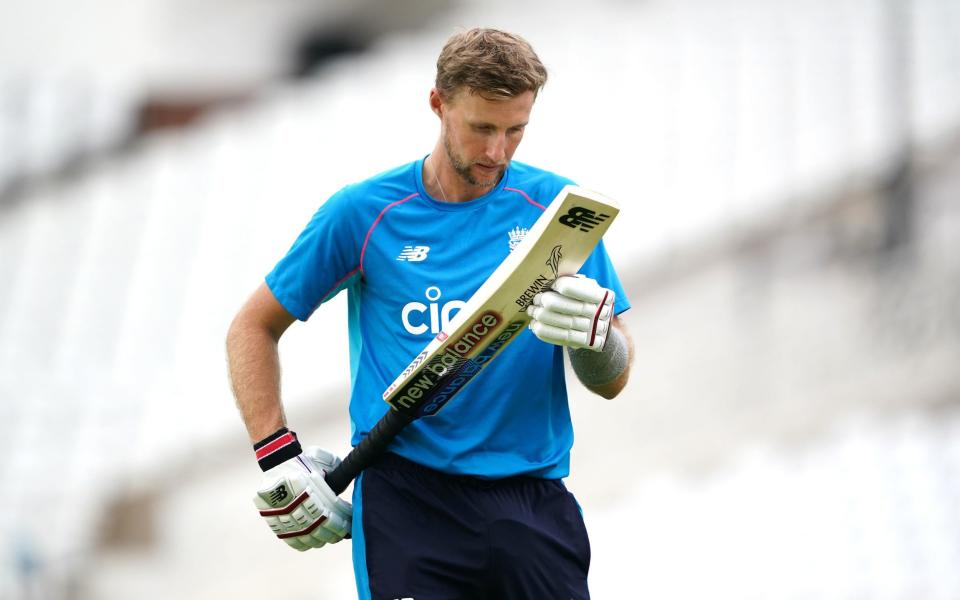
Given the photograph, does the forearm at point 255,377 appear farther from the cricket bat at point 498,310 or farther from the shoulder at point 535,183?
the shoulder at point 535,183

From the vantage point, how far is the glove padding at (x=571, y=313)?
2.61 m

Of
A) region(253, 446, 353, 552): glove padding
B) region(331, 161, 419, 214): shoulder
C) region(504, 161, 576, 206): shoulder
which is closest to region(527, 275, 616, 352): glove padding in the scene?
region(504, 161, 576, 206): shoulder

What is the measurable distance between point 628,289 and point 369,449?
668 centimetres

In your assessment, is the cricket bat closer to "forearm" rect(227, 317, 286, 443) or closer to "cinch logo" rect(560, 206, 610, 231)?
"cinch logo" rect(560, 206, 610, 231)

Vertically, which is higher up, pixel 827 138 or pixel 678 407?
pixel 827 138

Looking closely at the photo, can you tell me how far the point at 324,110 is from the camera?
10.1 meters

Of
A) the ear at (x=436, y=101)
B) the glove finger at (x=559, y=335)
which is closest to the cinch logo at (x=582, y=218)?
the glove finger at (x=559, y=335)

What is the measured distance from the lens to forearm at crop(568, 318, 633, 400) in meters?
2.83

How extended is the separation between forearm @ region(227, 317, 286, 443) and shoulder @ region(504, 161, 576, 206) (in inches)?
27.1

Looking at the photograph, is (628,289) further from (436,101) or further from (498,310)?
(498,310)

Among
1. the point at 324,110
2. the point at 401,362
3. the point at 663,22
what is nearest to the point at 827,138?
the point at 663,22

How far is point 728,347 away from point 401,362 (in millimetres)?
6800

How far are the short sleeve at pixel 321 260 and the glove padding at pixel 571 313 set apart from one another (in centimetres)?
53

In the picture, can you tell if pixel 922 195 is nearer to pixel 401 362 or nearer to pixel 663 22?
pixel 663 22
